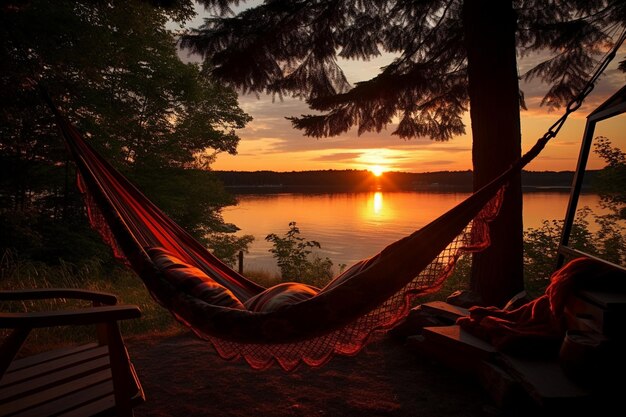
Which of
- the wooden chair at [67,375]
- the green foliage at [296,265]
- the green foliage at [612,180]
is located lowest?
the green foliage at [296,265]

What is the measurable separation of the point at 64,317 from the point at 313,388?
4.60 ft

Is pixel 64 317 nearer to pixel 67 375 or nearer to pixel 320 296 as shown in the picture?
pixel 67 375

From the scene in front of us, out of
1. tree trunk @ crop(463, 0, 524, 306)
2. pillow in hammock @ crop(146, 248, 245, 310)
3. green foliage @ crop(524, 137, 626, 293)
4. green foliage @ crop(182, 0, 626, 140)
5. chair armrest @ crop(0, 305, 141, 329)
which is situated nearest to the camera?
chair armrest @ crop(0, 305, 141, 329)

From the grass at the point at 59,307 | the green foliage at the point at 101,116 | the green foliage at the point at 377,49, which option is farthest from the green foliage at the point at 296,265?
the green foliage at the point at 101,116

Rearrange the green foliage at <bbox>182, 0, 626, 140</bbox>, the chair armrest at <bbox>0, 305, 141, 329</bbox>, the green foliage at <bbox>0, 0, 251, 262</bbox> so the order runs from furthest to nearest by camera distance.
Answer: the green foliage at <bbox>0, 0, 251, 262</bbox>
the green foliage at <bbox>182, 0, 626, 140</bbox>
the chair armrest at <bbox>0, 305, 141, 329</bbox>

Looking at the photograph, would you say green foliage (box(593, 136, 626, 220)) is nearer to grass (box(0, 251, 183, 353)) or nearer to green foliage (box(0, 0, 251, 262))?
green foliage (box(0, 0, 251, 262))

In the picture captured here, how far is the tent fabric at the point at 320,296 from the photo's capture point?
1.44m

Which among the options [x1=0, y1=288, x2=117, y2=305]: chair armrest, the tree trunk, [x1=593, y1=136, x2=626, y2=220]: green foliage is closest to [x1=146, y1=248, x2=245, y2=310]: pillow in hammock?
[x1=0, y1=288, x2=117, y2=305]: chair armrest

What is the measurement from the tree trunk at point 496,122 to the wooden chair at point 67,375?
2758 mm

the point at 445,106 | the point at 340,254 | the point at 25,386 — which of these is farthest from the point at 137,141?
the point at 340,254

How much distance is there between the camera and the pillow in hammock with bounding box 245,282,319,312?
1.50m

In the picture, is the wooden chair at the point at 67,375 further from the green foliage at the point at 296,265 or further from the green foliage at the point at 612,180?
the green foliage at the point at 612,180

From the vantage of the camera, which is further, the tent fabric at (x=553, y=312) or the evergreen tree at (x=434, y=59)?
the evergreen tree at (x=434, y=59)

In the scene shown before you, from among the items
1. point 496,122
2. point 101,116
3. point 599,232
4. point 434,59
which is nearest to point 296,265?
point 434,59
